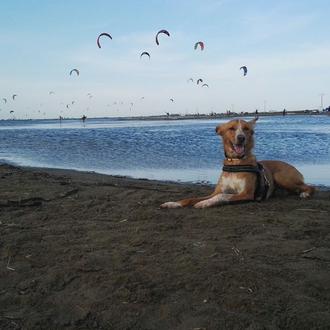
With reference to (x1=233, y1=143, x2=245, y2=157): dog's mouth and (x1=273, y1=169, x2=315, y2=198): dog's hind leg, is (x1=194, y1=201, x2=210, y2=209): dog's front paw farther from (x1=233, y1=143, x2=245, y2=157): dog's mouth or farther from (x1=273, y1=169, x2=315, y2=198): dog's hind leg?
(x1=273, y1=169, x2=315, y2=198): dog's hind leg

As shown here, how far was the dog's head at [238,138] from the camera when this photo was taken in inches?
262

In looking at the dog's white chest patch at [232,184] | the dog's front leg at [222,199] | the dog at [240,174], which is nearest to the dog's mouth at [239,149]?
the dog at [240,174]

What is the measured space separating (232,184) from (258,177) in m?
0.41

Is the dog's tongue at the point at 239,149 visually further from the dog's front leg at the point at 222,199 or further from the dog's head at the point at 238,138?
the dog's front leg at the point at 222,199

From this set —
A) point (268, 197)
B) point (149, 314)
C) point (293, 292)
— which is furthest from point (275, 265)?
point (268, 197)

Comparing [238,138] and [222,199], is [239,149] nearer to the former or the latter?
[238,138]

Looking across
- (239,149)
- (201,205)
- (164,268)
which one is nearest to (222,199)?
(201,205)

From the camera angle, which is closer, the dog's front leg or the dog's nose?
the dog's front leg

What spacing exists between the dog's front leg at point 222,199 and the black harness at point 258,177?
213mm

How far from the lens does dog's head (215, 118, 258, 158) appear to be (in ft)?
21.8

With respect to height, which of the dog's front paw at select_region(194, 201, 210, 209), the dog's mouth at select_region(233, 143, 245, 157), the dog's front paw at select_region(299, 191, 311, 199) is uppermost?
the dog's mouth at select_region(233, 143, 245, 157)

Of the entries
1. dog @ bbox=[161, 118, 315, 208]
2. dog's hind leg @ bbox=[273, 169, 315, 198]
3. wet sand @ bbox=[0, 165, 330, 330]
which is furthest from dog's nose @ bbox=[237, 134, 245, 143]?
wet sand @ bbox=[0, 165, 330, 330]

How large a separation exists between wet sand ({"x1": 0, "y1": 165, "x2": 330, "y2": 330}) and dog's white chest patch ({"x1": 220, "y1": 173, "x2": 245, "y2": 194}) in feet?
1.95

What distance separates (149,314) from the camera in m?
2.84
